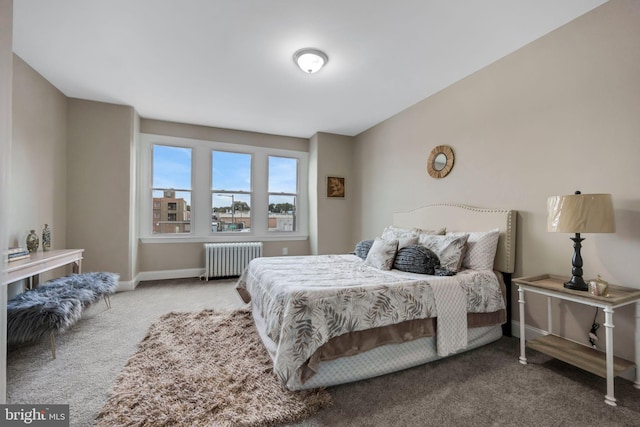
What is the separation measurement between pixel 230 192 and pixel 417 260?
3.63 metres

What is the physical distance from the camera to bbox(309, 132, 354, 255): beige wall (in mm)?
5023

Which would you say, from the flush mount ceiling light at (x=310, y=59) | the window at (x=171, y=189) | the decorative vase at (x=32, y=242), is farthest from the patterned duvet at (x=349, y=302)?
the window at (x=171, y=189)

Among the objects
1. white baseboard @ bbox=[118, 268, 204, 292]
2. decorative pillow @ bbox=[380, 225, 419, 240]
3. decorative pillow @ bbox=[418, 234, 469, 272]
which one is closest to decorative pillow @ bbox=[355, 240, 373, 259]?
decorative pillow @ bbox=[380, 225, 419, 240]

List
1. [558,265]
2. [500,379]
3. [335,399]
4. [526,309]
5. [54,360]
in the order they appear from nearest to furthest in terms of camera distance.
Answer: [335,399]
[500,379]
[54,360]
[558,265]
[526,309]

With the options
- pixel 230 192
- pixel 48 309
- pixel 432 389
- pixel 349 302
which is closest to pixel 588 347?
pixel 432 389

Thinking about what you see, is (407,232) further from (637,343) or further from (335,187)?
(335,187)

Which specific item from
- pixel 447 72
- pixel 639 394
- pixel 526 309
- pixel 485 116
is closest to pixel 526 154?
pixel 485 116

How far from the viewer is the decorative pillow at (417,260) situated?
2.41m

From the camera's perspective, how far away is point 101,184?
12.5 ft

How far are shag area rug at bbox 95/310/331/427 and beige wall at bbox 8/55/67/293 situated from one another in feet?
5.53

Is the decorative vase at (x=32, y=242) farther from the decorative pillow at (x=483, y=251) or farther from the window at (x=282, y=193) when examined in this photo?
the decorative pillow at (x=483, y=251)

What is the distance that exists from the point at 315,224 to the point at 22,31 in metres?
4.10

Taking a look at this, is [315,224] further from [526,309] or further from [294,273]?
[526,309]

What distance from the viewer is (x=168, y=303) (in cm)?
337
